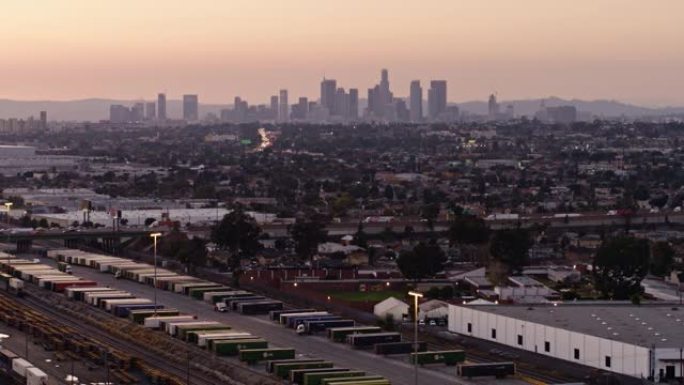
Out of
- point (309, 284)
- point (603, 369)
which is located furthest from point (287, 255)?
point (603, 369)

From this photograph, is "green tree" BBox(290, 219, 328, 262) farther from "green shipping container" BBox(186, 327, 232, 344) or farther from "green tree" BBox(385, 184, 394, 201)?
"green tree" BBox(385, 184, 394, 201)

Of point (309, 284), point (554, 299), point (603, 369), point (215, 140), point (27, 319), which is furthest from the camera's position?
point (215, 140)

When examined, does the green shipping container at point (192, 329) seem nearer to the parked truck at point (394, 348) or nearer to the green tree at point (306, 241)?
the parked truck at point (394, 348)

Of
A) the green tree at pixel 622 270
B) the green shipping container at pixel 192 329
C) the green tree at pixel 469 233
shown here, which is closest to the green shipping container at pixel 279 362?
the green shipping container at pixel 192 329

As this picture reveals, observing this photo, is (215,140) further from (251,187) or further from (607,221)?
(607,221)

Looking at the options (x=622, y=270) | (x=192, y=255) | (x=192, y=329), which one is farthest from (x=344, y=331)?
(x=192, y=255)
